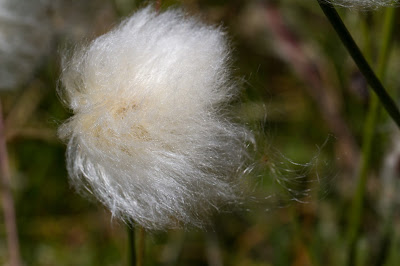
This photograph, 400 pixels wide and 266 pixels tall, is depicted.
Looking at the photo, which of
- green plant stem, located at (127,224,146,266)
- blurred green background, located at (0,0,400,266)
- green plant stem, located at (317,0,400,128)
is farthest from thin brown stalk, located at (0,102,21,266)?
green plant stem, located at (317,0,400,128)

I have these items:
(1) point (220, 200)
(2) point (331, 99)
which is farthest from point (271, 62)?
(1) point (220, 200)

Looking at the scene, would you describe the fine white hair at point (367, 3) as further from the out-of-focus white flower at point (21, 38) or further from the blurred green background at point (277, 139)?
the out-of-focus white flower at point (21, 38)

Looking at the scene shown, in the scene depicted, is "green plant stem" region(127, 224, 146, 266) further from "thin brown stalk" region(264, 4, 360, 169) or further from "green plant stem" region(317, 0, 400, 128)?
"thin brown stalk" region(264, 4, 360, 169)

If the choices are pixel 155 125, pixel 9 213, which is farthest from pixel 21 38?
pixel 155 125

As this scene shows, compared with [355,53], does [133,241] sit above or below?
below

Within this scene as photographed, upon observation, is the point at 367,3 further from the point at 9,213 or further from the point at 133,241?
the point at 9,213

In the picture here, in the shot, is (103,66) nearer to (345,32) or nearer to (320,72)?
(345,32)
